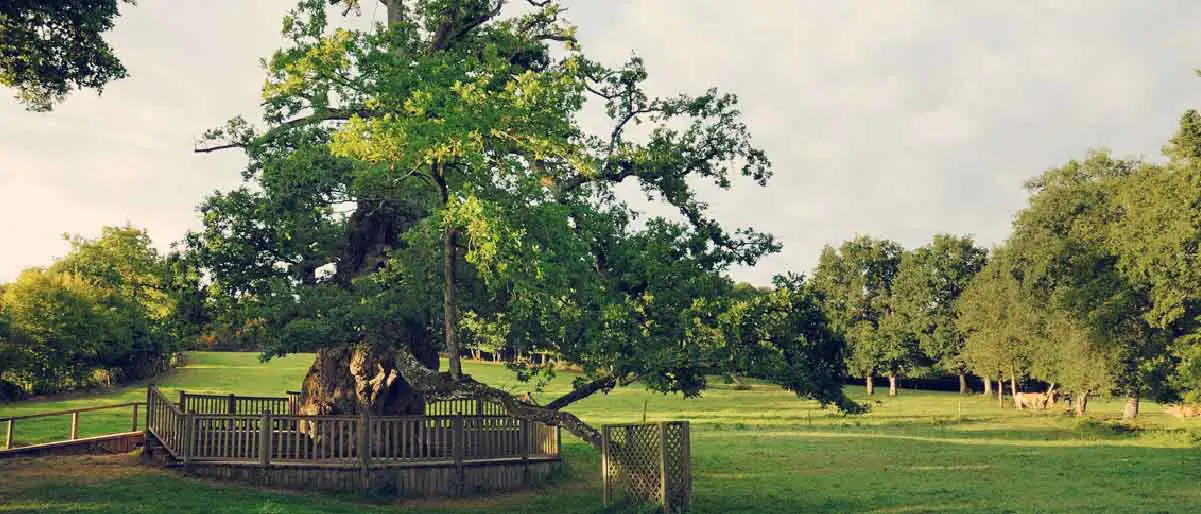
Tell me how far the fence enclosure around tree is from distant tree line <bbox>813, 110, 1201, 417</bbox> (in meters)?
9.48

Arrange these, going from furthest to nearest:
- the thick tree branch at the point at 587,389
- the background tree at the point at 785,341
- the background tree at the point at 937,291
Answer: the background tree at the point at 937,291, the thick tree branch at the point at 587,389, the background tree at the point at 785,341

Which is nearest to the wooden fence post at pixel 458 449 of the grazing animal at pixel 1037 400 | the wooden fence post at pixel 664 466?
the wooden fence post at pixel 664 466

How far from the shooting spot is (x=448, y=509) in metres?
21.1

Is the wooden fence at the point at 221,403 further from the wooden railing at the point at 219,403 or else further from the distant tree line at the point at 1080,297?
the distant tree line at the point at 1080,297

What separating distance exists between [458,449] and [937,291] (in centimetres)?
7377

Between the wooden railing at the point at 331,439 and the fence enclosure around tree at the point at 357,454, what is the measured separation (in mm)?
25

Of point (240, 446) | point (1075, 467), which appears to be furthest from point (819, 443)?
point (240, 446)

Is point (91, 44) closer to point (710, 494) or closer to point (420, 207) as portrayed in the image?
point (420, 207)

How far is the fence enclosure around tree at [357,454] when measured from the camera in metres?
22.2

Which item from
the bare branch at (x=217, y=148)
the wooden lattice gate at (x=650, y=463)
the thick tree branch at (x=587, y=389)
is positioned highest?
the bare branch at (x=217, y=148)

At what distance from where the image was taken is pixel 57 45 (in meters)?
24.4

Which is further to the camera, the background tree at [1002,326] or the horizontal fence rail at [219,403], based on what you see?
the background tree at [1002,326]

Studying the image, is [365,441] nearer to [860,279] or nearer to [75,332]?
[75,332]

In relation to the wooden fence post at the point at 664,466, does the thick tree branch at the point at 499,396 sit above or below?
above
